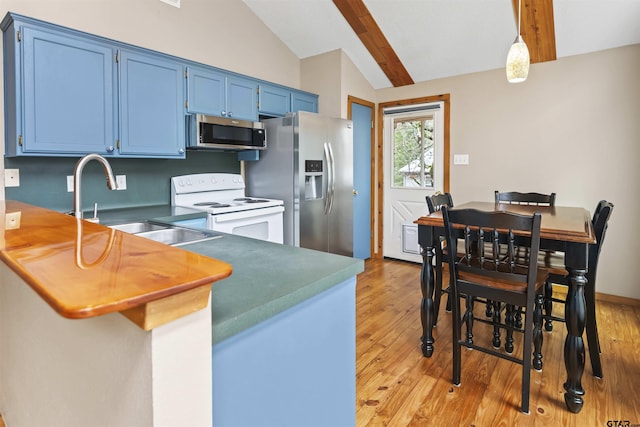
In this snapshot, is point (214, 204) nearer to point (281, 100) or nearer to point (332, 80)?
point (281, 100)

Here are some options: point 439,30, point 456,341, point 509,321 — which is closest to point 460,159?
point 439,30

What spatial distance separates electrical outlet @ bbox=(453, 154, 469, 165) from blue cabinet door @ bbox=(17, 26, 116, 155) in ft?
11.2

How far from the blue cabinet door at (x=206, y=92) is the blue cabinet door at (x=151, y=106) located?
8 cm

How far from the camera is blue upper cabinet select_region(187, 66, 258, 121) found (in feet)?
10.0

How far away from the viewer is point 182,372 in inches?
→ 23.1

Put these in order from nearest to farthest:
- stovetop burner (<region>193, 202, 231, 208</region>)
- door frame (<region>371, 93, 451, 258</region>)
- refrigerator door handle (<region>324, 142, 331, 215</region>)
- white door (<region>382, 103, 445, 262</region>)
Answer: stovetop burner (<region>193, 202, 231, 208</region>) < refrigerator door handle (<region>324, 142, 331, 215</region>) < door frame (<region>371, 93, 451, 258</region>) < white door (<region>382, 103, 445, 262</region>)

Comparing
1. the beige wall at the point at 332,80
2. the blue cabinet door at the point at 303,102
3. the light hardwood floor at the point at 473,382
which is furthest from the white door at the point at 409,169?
the light hardwood floor at the point at 473,382

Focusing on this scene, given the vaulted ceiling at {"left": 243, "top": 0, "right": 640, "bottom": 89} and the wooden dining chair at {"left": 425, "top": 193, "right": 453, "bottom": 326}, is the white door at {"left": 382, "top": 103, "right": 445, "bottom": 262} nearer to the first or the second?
the vaulted ceiling at {"left": 243, "top": 0, "right": 640, "bottom": 89}

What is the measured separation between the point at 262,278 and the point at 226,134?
98.9 inches

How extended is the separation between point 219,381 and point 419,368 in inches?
70.8

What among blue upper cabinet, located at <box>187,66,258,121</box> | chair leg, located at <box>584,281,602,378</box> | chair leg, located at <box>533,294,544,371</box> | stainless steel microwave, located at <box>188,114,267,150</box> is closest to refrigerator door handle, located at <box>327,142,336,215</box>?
stainless steel microwave, located at <box>188,114,267,150</box>

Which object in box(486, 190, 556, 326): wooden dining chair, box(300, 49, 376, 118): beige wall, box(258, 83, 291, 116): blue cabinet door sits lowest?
box(486, 190, 556, 326): wooden dining chair

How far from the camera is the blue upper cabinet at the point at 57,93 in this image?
221 cm

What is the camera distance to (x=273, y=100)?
3.76 m
